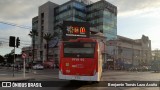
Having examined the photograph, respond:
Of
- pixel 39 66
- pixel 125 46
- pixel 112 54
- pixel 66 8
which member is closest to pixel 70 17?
pixel 66 8

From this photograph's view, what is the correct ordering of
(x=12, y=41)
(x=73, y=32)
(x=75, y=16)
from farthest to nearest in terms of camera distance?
(x=75, y=16)
(x=73, y=32)
(x=12, y=41)

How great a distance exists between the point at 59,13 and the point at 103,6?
1827 cm

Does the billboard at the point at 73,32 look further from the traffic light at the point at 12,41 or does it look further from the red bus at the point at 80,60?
the red bus at the point at 80,60

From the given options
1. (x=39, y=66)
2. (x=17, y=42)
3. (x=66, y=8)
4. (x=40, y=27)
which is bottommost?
(x=39, y=66)

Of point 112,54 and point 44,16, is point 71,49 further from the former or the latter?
point 44,16

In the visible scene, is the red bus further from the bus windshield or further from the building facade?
the building facade

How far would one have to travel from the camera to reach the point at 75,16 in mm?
102000

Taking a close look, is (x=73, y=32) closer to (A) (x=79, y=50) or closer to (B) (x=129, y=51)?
(A) (x=79, y=50)

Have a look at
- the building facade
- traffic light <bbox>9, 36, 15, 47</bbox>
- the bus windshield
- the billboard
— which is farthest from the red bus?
the building facade

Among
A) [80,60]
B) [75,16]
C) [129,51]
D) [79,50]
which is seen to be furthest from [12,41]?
[129,51]

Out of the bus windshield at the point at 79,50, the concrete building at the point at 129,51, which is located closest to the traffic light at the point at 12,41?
the bus windshield at the point at 79,50

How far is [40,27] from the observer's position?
110 meters

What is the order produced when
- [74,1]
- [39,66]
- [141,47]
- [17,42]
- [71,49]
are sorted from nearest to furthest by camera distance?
[71,49]
[17,42]
[39,66]
[74,1]
[141,47]

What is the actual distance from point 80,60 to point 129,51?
102514 millimetres
